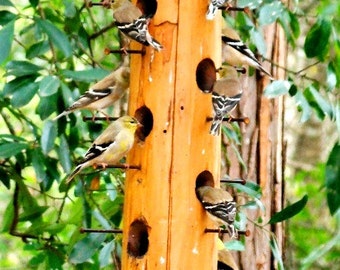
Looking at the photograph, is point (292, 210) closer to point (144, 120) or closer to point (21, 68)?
point (144, 120)

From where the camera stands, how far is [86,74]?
5.41m

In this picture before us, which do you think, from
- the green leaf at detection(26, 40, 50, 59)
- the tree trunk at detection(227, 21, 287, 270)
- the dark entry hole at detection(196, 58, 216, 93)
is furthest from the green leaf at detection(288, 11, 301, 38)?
the green leaf at detection(26, 40, 50, 59)

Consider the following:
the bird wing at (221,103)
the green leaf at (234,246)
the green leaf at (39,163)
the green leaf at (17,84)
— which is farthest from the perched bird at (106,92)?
the green leaf at (234,246)

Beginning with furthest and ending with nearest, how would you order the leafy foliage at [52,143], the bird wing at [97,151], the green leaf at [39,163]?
1. the green leaf at [39,163]
2. the leafy foliage at [52,143]
3. the bird wing at [97,151]

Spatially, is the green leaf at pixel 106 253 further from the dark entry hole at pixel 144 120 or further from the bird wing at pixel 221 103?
the bird wing at pixel 221 103

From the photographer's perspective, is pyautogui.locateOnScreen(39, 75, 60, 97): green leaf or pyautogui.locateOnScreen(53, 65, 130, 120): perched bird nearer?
pyautogui.locateOnScreen(53, 65, 130, 120): perched bird

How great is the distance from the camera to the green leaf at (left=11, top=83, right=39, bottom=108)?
5.34 m

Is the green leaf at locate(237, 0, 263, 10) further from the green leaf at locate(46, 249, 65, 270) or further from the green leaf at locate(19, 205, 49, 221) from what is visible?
the green leaf at locate(46, 249, 65, 270)

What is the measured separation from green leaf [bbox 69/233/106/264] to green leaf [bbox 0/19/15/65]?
1126mm

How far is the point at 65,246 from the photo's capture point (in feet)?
19.1

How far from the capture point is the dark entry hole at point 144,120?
4.32m

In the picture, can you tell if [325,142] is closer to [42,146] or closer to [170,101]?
[42,146]

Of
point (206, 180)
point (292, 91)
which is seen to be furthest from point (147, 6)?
point (292, 91)

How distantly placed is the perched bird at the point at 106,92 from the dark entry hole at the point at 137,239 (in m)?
0.88
